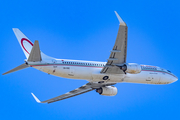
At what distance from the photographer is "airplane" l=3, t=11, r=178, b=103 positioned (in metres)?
35.3

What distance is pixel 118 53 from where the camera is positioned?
3666 cm

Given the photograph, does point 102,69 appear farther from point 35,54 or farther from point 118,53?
point 35,54

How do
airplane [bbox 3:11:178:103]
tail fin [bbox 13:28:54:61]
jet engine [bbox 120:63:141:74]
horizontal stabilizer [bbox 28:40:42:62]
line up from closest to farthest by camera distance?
horizontal stabilizer [bbox 28:40:42:62]
airplane [bbox 3:11:178:103]
jet engine [bbox 120:63:141:74]
tail fin [bbox 13:28:54:61]

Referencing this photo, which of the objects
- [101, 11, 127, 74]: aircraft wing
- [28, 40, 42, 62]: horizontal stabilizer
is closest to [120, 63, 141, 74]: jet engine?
[101, 11, 127, 74]: aircraft wing

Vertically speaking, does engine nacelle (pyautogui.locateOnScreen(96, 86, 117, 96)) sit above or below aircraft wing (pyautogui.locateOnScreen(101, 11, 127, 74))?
below

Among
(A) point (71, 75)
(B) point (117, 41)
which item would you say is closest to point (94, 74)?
(A) point (71, 75)

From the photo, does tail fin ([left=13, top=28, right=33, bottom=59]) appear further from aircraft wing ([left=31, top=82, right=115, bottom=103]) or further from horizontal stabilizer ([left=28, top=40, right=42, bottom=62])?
aircraft wing ([left=31, top=82, right=115, bottom=103])

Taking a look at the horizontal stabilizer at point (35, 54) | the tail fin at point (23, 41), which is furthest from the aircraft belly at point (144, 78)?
the tail fin at point (23, 41)

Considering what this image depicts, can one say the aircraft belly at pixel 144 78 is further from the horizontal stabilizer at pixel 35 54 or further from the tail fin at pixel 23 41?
the tail fin at pixel 23 41

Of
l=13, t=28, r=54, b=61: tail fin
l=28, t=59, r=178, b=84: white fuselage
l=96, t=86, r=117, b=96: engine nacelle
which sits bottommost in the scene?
l=96, t=86, r=117, b=96: engine nacelle

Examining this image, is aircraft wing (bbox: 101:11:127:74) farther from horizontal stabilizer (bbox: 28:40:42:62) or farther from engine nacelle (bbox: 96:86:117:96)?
horizontal stabilizer (bbox: 28:40:42:62)

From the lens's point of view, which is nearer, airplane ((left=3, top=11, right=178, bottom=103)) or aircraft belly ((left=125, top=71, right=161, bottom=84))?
airplane ((left=3, top=11, right=178, bottom=103))

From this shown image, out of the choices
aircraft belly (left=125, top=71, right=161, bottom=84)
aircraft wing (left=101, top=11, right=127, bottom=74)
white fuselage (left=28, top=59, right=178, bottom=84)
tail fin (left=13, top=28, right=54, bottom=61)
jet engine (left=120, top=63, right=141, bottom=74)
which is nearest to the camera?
aircraft wing (left=101, top=11, right=127, bottom=74)

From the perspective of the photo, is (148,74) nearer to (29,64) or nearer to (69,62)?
(69,62)
